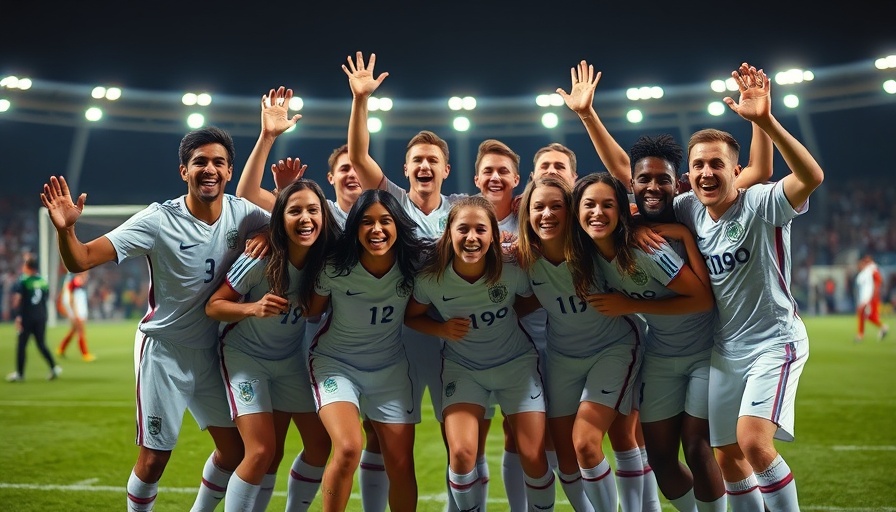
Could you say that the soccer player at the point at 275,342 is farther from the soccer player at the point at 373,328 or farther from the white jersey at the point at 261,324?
the soccer player at the point at 373,328

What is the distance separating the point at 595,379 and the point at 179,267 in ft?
7.44

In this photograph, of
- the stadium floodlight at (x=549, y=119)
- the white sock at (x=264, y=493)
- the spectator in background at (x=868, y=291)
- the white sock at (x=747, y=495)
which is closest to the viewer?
the white sock at (x=747, y=495)

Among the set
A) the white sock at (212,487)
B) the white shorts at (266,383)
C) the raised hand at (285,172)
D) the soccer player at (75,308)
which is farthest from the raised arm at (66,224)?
the soccer player at (75,308)

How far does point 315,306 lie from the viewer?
4172 millimetres

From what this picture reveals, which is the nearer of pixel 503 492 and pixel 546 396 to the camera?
pixel 546 396

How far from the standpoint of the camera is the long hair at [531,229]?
4.11 m

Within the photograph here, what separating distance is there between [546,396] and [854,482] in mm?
2745

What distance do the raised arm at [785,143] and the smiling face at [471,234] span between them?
1347mm

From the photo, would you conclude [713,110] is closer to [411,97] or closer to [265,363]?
[411,97]

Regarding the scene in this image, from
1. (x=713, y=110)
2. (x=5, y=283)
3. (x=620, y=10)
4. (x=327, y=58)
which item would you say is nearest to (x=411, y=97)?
(x=327, y=58)

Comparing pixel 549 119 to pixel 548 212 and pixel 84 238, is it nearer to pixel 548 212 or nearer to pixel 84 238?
pixel 84 238

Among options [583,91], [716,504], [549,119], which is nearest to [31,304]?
[583,91]

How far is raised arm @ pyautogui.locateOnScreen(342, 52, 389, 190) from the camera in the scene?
457cm

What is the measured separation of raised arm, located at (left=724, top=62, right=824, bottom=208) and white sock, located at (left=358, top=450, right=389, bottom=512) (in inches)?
104
